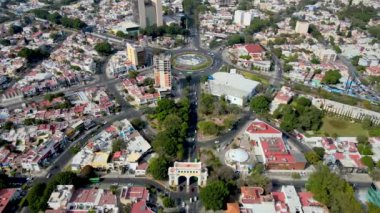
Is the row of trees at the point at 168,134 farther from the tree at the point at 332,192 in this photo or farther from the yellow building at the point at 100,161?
the tree at the point at 332,192

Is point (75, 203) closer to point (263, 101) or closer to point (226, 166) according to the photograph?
point (226, 166)

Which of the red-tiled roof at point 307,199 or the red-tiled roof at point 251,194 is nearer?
the red-tiled roof at point 307,199

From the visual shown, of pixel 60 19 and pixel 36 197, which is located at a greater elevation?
pixel 60 19

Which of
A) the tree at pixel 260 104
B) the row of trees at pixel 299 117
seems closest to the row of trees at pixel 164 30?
the tree at pixel 260 104

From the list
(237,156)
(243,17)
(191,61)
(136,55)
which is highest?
(243,17)

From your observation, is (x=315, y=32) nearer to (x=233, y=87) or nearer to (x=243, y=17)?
(x=243, y=17)

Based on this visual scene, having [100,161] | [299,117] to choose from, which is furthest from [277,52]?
[100,161]
